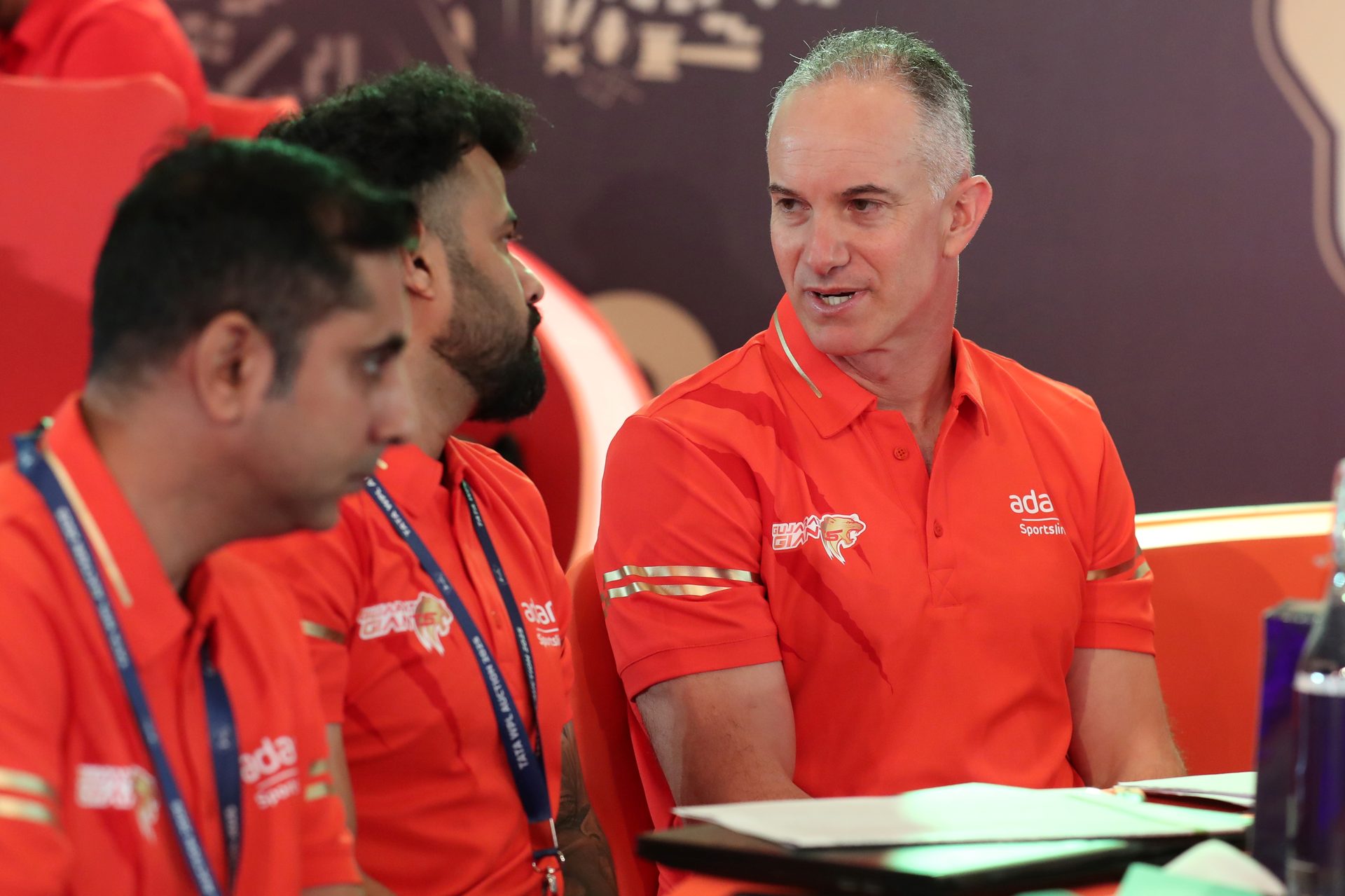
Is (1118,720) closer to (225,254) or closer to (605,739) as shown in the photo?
(605,739)

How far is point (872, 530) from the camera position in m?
1.82

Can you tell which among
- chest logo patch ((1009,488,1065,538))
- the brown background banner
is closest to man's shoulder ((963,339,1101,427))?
chest logo patch ((1009,488,1065,538))

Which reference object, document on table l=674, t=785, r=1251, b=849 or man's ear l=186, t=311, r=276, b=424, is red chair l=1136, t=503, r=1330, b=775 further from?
man's ear l=186, t=311, r=276, b=424

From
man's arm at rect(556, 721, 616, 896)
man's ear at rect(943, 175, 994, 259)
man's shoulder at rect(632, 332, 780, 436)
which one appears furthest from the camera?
man's ear at rect(943, 175, 994, 259)

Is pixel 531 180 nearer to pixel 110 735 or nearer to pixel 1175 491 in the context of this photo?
pixel 1175 491

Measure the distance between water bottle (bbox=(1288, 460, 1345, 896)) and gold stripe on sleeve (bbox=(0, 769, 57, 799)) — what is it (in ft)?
2.90

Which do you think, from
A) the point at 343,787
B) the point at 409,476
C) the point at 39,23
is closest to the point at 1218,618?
the point at 409,476

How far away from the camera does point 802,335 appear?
2.00 metres

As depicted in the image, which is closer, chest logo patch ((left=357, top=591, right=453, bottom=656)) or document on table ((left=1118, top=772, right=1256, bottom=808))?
document on table ((left=1118, top=772, right=1256, bottom=808))

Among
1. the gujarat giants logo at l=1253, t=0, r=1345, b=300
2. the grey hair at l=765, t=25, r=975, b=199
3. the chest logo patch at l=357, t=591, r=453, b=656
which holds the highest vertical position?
the gujarat giants logo at l=1253, t=0, r=1345, b=300

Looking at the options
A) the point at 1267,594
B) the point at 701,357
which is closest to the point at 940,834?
the point at 1267,594

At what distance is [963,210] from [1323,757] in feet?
4.29

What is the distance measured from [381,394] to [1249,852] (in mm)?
797

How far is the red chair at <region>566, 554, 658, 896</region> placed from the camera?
1.79 metres
